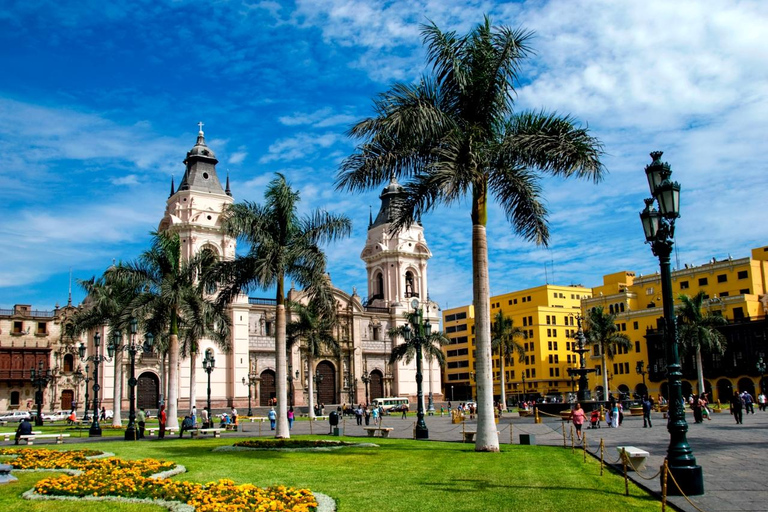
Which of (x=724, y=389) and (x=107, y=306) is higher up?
(x=107, y=306)

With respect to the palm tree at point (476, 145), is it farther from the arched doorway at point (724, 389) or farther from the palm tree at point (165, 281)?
the arched doorway at point (724, 389)

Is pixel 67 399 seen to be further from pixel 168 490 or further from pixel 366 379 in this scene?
pixel 168 490

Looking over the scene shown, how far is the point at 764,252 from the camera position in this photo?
73.2 meters

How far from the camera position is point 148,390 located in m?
59.5

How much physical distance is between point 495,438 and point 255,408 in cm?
4684

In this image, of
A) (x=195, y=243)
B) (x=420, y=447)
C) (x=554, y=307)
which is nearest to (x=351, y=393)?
(x=195, y=243)

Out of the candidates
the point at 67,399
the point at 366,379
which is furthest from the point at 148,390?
the point at 366,379

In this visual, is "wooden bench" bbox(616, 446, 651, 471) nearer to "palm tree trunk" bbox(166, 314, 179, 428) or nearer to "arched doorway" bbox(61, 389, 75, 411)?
"palm tree trunk" bbox(166, 314, 179, 428)

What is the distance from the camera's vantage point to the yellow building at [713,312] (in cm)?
6638

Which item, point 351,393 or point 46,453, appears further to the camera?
point 351,393

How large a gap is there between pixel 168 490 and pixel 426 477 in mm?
4681

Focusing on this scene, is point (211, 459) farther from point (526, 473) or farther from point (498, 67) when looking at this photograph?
point (498, 67)

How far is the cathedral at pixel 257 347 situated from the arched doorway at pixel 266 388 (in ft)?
0.34

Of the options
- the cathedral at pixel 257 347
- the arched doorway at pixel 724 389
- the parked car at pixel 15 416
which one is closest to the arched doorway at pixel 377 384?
the cathedral at pixel 257 347
